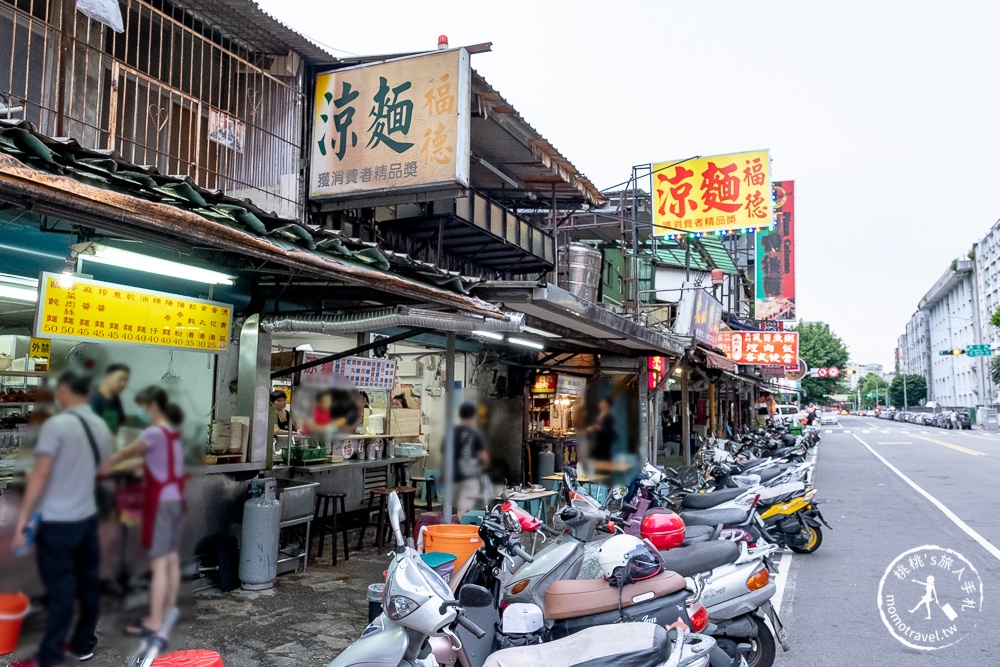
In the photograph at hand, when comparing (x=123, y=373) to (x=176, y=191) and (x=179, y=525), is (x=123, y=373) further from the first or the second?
(x=176, y=191)

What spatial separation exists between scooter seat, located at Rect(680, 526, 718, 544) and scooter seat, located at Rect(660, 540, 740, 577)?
333 millimetres

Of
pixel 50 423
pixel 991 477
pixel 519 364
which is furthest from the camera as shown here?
pixel 991 477

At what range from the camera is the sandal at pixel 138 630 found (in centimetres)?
133

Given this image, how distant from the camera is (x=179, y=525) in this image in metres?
1.35

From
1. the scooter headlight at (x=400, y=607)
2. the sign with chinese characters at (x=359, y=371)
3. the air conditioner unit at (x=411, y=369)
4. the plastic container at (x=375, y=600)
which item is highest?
the air conditioner unit at (x=411, y=369)

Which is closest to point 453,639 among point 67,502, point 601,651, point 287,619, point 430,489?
point 601,651

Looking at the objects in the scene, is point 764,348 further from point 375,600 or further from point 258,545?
point 375,600

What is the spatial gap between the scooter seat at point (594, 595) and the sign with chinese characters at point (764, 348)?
15921 millimetres

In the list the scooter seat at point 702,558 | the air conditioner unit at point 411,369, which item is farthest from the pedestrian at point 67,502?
the air conditioner unit at point 411,369

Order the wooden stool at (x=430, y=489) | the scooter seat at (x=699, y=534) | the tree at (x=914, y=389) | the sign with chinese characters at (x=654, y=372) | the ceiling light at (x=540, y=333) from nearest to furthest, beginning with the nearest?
the scooter seat at (x=699, y=534), the ceiling light at (x=540, y=333), the wooden stool at (x=430, y=489), the sign with chinese characters at (x=654, y=372), the tree at (x=914, y=389)

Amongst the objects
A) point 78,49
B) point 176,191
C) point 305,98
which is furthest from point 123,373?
point 305,98

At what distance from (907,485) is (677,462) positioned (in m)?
5.52

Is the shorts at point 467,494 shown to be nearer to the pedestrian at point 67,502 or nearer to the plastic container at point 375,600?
the plastic container at point 375,600

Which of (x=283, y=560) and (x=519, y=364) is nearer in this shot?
(x=283, y=560)
